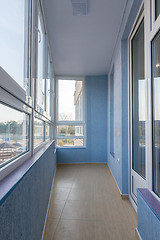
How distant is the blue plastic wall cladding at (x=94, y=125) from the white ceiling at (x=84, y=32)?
2.73ft

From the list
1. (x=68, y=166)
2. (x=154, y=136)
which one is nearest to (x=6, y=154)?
(x=154, y=136)

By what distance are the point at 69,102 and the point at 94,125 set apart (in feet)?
3.62

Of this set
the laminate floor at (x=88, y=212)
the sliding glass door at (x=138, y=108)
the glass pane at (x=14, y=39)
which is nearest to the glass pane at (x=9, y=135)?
the glass pane at (x=14, y=39)

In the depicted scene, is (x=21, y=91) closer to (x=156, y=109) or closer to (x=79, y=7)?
(x=156, y=109)

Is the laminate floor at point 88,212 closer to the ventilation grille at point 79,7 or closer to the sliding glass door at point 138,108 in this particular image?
the sliding glass door at point 138,108

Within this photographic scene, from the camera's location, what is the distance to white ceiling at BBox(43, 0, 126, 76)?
2.45 meters

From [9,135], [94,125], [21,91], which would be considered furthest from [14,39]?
[94,125]

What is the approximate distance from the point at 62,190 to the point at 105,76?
365 centimetres

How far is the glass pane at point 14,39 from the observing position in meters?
0.96

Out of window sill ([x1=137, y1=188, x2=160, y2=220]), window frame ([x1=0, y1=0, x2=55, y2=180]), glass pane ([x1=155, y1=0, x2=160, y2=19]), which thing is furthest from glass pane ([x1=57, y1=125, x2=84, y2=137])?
glass pane ([x1=155, y1=0, x2=160, y2=19])

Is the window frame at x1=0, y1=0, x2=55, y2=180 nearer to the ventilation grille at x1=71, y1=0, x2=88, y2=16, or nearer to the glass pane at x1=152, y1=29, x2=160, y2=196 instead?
the ventilation grille at x1=71, y1=0, x2=88, y2=16

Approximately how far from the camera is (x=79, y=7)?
2.42m

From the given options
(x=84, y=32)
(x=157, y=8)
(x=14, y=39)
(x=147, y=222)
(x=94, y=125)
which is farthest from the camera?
(x=94, y=125)

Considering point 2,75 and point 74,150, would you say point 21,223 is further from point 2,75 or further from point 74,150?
point 74,150
